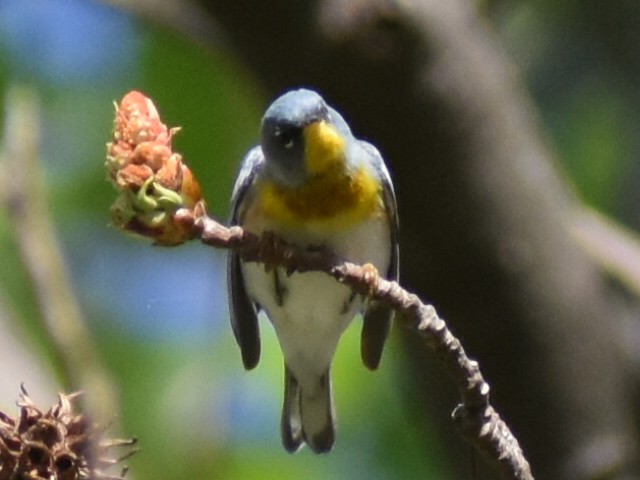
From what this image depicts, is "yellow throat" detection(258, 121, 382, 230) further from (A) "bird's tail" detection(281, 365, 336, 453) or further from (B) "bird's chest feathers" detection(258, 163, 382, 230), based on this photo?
(A) "bird's tail" detection(281, 365, 336, 453)

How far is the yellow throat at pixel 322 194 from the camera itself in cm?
175

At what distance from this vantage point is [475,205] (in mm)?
2180

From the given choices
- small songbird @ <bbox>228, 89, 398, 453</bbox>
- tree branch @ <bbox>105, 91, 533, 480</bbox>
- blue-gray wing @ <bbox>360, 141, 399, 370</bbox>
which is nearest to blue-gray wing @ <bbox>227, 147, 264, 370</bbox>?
small songbird @ <bbox>228, 89, 398, 453</bbox>

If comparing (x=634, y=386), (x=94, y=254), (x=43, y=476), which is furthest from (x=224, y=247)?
(x=94, y=254)

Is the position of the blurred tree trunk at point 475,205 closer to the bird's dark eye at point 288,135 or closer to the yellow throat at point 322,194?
the yellow throat at point 322,194

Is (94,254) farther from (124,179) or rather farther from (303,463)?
(124,179)

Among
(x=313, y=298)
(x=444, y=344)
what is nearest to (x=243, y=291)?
(x=313, y=298)

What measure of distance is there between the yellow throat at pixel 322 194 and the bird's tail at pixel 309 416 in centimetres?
52

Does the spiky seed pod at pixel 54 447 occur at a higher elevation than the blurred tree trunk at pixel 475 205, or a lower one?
lower

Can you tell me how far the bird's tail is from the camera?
7.20 feet

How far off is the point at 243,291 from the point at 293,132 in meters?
0.51

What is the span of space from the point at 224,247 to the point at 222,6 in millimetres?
1053

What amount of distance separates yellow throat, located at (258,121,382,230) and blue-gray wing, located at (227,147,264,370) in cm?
5

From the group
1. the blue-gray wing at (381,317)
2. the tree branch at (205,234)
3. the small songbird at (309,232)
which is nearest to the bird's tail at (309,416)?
the small songbird at (309,232)
